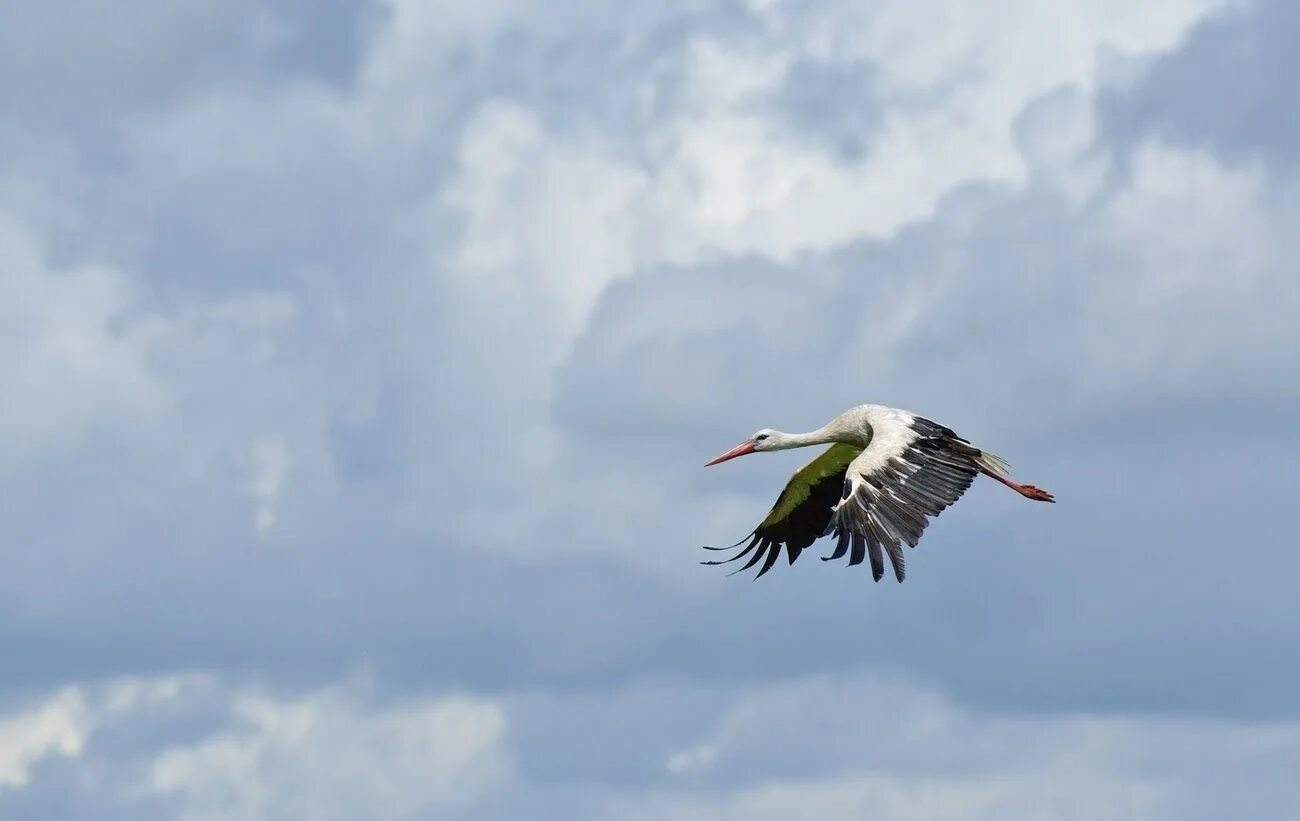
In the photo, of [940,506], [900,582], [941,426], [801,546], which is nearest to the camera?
[900,582]

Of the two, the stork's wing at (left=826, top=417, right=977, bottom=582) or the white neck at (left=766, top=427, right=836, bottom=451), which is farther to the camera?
→ the white neck at (left=766, top=427, right=836, bottom=451)

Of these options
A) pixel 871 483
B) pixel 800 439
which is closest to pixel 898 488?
pixel 871 483

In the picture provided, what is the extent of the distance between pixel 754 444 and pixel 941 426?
588 cm

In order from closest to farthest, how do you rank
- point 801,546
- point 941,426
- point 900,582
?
point 900,582, point 941,426, point 801,546

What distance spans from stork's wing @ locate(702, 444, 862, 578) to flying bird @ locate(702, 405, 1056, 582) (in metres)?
0.02

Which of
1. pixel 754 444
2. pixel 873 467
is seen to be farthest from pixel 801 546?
pixel 873 467

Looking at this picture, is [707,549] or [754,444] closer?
[707,549]

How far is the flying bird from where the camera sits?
127 feet

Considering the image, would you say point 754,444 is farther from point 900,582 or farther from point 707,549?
point 900,582

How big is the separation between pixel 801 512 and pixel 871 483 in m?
7.07

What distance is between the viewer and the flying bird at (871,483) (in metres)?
38.8

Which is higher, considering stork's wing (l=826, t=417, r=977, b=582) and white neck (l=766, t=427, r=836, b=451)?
white neck (l=766, t=427, r=836, b=451)

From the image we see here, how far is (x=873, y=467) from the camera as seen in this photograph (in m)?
40.4

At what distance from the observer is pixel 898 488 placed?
39.9 metres
